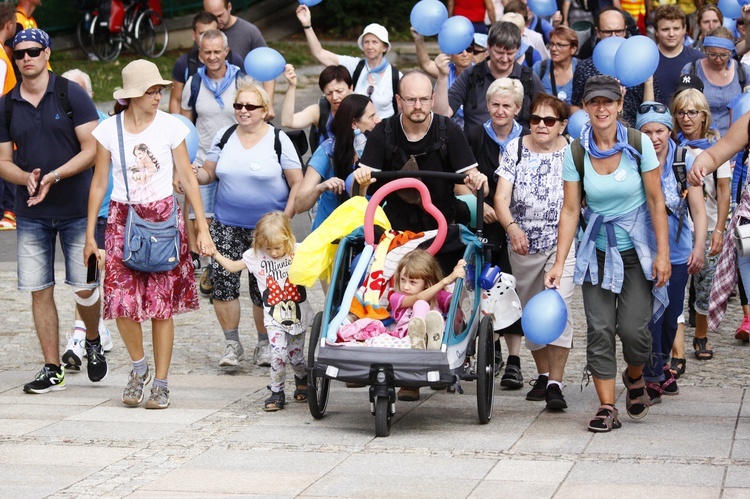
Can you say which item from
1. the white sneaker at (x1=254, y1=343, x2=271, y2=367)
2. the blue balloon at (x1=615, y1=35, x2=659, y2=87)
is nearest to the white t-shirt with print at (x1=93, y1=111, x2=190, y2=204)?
the white sneaker at (x1=254, y1=343, x2=271, y2=367)

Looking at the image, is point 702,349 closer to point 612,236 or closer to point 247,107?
point 612,236

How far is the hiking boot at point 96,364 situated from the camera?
29.0 feet

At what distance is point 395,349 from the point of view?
718cm

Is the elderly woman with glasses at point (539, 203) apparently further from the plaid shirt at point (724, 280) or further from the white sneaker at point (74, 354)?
the white sneaker at point (74, 354)

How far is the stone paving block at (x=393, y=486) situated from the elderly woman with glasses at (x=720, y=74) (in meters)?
5.54

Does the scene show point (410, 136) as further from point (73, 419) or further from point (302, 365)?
point (73, 419)

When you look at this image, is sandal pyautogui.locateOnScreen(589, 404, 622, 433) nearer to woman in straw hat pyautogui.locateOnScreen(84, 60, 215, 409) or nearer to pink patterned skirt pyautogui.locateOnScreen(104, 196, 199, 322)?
woman in straw hat pyautogui.locateOnScreen(84, 60, 215, 409)

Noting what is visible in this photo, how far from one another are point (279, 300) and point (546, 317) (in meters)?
1.67

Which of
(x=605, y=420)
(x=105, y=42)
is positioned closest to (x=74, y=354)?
(x=605, y=420)

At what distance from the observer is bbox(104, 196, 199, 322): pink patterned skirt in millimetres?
7961

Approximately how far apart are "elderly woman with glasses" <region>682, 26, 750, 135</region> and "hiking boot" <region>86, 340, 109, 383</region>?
17.0 ft

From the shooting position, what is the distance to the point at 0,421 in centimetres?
777

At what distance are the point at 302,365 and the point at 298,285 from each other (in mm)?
498

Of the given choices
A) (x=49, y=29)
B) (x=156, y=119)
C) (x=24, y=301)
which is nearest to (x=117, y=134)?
(x=156, y=119)
